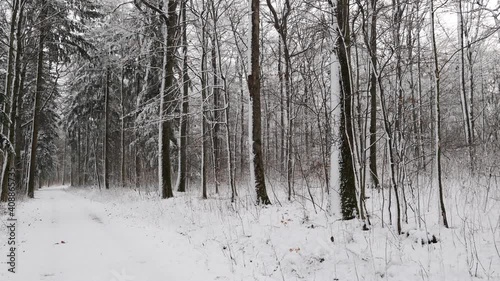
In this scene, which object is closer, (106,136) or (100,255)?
(100,255)

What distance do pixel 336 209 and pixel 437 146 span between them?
6.08ft

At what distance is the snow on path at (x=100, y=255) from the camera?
4016 mm

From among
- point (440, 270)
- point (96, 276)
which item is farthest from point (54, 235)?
point (440, 270)

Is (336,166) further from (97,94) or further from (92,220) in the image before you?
(97,94)

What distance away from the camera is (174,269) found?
4293 millimetres

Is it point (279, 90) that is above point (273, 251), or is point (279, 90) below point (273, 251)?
above

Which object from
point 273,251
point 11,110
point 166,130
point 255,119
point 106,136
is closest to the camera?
point 273,251

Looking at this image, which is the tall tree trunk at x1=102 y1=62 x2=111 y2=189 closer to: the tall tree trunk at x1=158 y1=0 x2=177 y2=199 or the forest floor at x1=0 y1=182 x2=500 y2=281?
the tall tree trunk at x1=158 y1=0 x2=177 y2=199

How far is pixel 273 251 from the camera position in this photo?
4531 millimetres

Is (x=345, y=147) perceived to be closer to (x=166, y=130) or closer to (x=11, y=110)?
(x=166, y=130)

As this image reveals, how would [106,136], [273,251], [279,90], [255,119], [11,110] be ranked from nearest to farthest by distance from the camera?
[273,251] → [255,119] → [11,110] → [279,90] → [106,136]

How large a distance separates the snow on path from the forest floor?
0.05 feet

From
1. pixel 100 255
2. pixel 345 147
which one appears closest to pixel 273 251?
pixel 345 147

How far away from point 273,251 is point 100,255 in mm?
2835
